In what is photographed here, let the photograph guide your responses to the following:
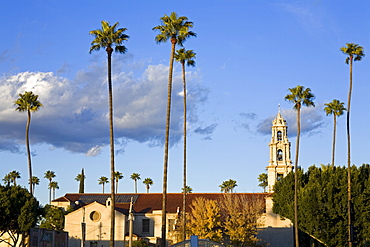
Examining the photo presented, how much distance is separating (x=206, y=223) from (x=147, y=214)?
15636 millimetres

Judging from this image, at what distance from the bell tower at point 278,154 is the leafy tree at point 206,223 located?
1771 cm

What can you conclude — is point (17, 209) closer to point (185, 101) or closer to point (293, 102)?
point (185, 101)

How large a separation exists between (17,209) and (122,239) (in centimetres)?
1824

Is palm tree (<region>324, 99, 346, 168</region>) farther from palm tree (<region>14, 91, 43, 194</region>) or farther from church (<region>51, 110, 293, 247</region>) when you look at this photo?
palm tree (<region>14, 91, 43, 194</region>)

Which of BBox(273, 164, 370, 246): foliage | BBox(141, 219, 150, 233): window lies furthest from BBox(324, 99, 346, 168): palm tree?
BBox(141, 219, 150, 233): window

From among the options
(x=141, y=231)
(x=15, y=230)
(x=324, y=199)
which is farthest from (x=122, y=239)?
(x=324, y=199)

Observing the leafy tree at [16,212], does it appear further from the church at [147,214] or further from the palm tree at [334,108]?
the palm tree at [334,108]

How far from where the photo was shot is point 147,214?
83188 mm

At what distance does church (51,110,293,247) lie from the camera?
76.1 meters

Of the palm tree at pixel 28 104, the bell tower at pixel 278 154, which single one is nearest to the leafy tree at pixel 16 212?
the palm tree at pixel 28 104

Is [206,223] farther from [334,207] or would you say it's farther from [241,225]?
[334,207]

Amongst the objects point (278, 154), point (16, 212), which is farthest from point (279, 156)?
point (16, 212)

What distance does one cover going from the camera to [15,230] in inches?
2657

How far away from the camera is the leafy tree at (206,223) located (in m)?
69.7
